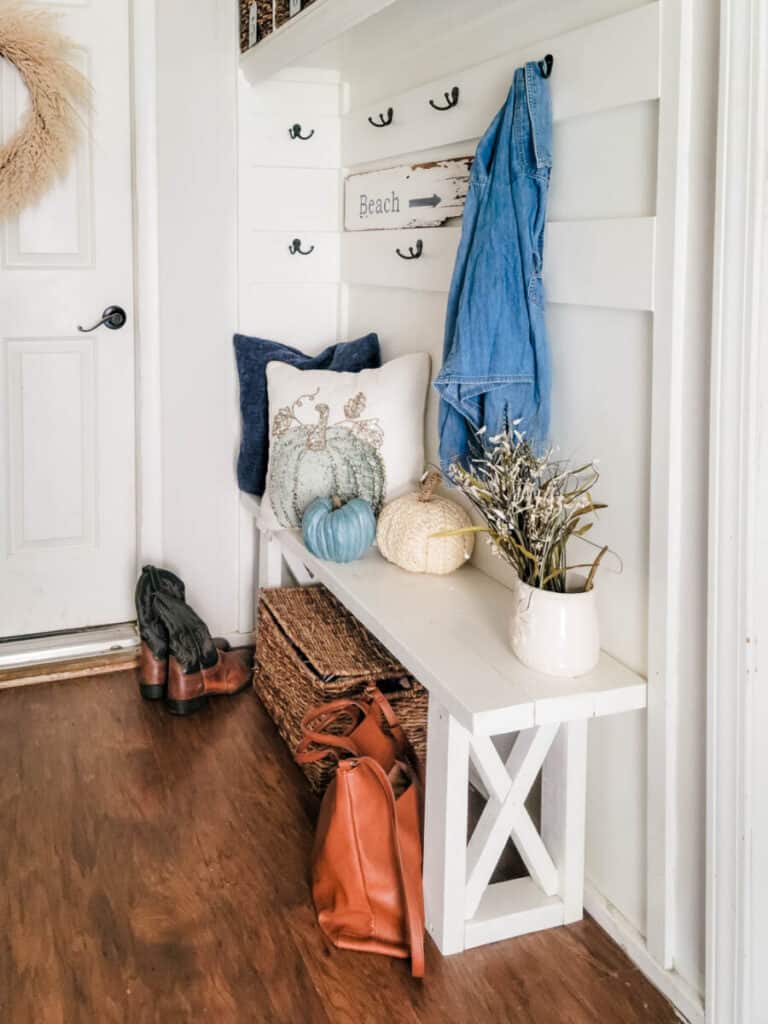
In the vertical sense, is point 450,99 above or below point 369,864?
above

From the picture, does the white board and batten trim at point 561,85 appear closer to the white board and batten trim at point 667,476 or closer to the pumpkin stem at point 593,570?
the white board and batten trim at point 667,476

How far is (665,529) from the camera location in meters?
1.67

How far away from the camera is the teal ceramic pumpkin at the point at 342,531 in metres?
2.43

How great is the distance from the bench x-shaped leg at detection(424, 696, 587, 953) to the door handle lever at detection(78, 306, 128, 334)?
67.7 inches

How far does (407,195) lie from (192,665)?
4.44 ft

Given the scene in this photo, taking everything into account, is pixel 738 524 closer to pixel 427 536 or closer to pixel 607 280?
pixel 607 280

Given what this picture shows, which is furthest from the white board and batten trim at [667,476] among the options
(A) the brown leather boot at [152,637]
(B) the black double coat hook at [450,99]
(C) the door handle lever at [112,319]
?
(C) the door handle lever at [112,319]

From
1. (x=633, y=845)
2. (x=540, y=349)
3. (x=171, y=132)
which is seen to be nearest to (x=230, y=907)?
(x=633, y=845)

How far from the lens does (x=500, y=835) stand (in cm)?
189

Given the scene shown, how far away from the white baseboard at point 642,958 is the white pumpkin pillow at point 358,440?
105 centimetres

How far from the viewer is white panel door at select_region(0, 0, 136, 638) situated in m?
2.94

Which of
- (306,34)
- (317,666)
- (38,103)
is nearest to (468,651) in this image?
(317,666)

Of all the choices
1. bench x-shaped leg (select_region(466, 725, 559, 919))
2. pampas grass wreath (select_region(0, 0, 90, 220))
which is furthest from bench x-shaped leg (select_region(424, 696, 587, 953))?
pampas grass wreath (select_region(0, 0, 90, 220))

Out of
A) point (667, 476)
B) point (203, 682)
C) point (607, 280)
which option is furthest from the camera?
point (203, 682)
